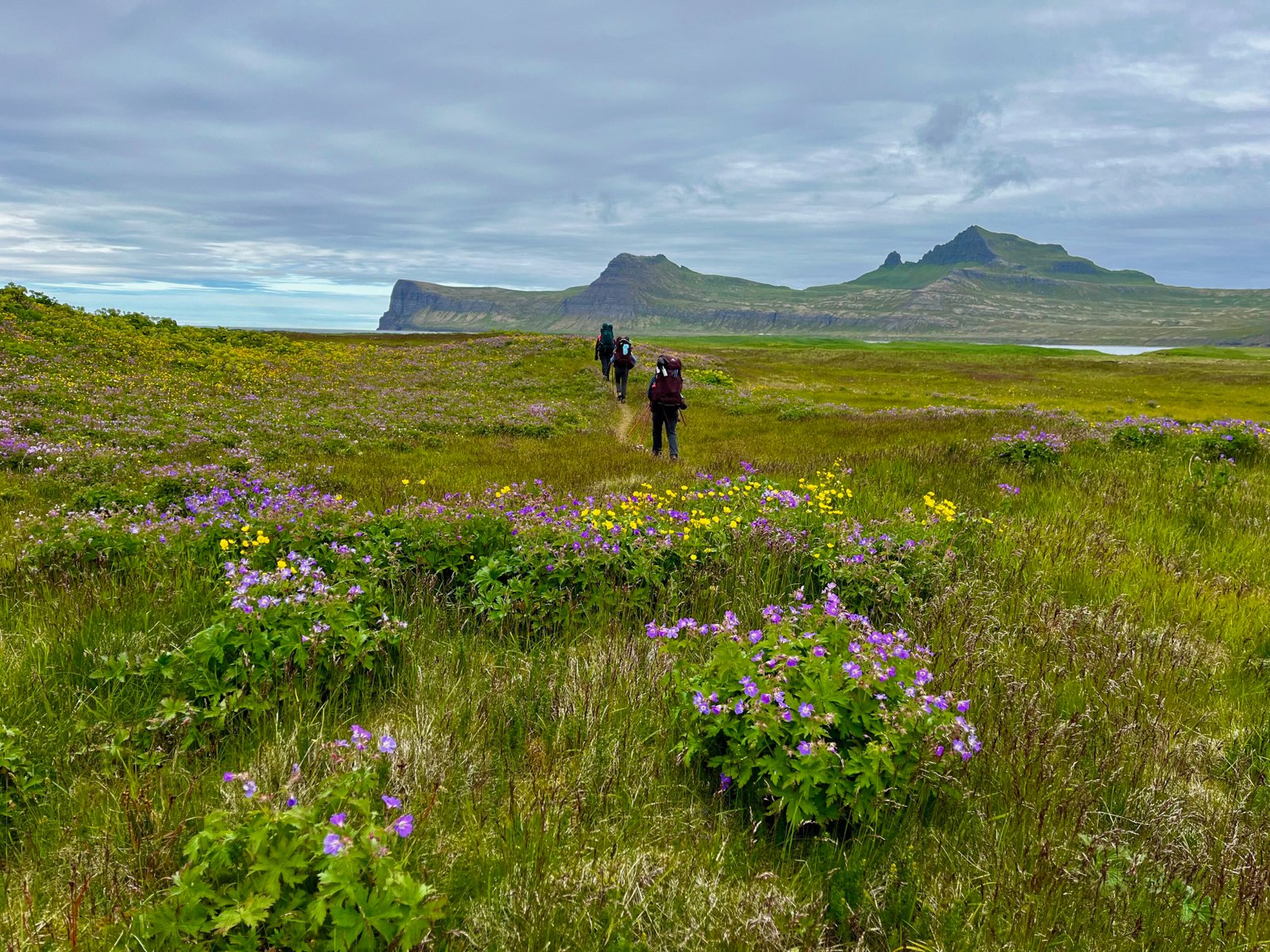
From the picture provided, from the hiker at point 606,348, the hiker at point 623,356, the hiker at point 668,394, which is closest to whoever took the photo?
the hiker at point 668,394

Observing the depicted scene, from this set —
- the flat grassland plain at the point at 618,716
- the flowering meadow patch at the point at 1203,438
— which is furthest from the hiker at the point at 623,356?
the flat grassland plain at the point at 618,716

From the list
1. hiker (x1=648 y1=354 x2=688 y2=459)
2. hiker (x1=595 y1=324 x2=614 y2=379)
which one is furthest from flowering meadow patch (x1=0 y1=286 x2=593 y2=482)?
hiker (x1=648 y1=354 x2=688 y2=459)

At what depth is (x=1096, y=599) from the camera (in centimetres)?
544

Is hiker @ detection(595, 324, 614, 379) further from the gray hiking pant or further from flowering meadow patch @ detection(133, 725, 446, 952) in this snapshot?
flowering meadow patch @ detection(133, 725, 446, 952)

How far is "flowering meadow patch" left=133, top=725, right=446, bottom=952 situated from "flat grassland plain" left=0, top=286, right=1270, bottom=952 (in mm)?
21

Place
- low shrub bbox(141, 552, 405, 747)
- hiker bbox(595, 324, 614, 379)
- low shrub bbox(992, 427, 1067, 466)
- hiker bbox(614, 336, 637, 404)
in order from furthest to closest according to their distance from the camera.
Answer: hiker bbox(595, 324, 614, 379), hiker bbox(614, 336, 637, 404), low shrub bbox(992, 427, 1067, 466), low shrub bbox(141, 552, 405, 747)

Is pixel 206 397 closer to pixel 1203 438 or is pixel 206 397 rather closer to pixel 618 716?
pixel 618 716

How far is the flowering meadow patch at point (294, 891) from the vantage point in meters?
1.95

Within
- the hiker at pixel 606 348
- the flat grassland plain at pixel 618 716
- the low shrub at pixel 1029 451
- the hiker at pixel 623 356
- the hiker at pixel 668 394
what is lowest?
the flat grassland plain at pixel 618 716

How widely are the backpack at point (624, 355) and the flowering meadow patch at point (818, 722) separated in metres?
21.6

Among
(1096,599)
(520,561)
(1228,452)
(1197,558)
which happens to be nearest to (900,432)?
(1228,452)

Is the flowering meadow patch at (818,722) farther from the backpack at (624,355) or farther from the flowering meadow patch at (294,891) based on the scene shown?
the backpack at (624,355)

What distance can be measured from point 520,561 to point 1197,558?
716cm

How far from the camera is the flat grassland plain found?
93.3 inches
